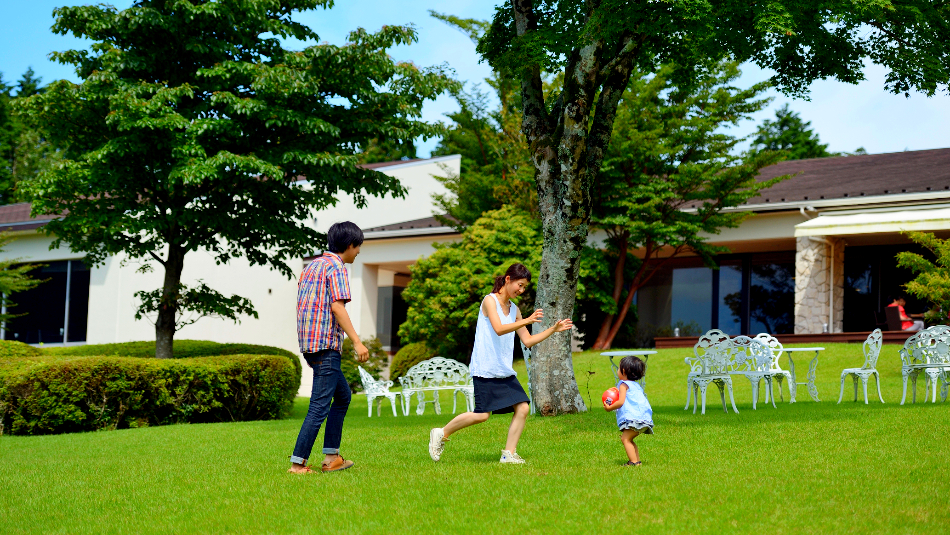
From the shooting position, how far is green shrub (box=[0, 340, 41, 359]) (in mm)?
14141

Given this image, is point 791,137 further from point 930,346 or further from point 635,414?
point 635,414

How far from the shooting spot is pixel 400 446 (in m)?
8.42

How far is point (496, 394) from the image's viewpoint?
6484 millimetres

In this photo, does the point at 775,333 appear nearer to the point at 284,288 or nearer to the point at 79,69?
the point at 284,288

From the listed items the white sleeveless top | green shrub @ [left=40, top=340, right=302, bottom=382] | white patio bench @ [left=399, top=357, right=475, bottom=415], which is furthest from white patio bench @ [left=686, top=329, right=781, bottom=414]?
green shrub @ [left=40, top=340, right=302, bottom=382]

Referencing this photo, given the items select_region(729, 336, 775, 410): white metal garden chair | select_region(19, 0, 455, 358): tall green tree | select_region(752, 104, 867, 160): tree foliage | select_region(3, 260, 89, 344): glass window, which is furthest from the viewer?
select_region(752, 104, 867, 160): tree foliage

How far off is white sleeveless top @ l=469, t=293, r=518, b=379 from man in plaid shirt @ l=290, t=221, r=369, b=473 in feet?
3.33

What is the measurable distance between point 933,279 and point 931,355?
4354mm

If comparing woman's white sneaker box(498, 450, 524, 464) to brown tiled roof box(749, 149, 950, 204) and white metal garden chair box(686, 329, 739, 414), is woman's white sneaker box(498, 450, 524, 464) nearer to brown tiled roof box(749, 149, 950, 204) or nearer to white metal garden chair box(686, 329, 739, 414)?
white metal garden chair box(686, 329, 739, 414)

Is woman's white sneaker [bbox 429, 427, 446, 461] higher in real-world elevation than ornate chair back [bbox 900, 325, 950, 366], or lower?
→ lower

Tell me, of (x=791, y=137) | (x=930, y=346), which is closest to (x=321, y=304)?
(x=930, y=346)

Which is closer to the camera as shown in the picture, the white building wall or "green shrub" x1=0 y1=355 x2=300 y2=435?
"green shrub" x1=0 y1=355 x2=300 y2=435

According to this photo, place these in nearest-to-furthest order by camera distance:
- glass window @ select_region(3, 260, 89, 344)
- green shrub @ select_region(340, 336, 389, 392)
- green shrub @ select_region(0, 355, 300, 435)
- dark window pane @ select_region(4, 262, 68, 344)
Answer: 1. green shrub @ select_region(0, 355, 300, 435)
2. green shrub @ select_region(340, 336, 389, 392)
3. glass window @ select_region(3, 260, 89, 344)
4. dark window pane @ select_region(4, 262, 68, 344)

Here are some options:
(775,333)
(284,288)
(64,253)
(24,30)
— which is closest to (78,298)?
(64,253)
